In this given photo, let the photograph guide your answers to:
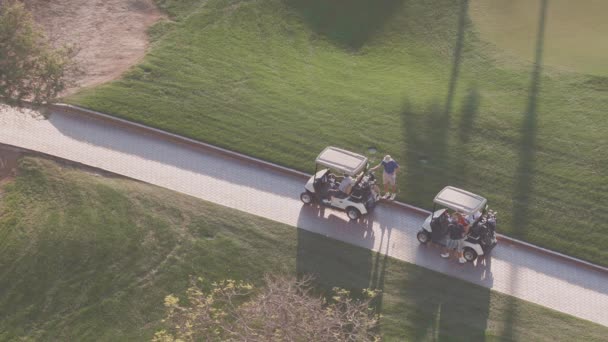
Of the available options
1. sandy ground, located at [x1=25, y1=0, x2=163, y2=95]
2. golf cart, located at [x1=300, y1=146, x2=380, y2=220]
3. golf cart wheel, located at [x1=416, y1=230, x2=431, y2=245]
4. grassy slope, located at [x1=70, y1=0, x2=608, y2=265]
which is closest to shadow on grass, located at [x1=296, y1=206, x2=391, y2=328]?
golf cart, located at [x1=300, y1=146, x2=380, y2=220]

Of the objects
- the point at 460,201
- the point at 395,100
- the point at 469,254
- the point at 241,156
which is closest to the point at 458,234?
the point at 469,254

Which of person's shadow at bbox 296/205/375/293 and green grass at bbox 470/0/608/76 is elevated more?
green grass at bbox 470/0/608/76

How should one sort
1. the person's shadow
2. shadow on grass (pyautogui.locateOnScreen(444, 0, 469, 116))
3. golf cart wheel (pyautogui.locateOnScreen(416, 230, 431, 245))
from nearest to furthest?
1. the person's shadow
2. golf cart wheel (pyautogui.locateOnScreen(416, 230, 431, 245))
3. shadow on grass (pyautogui.locateOnScreen(444, 0, 469, 116))

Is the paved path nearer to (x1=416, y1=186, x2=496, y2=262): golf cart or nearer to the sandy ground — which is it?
(x1=416, y1=186, x2=496, y2=262): golf cart

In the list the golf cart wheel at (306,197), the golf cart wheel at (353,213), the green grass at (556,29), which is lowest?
the golf cart wheel at (353,213)

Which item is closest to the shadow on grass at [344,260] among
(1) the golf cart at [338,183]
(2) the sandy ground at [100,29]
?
(1) the golf cart at [338,183]

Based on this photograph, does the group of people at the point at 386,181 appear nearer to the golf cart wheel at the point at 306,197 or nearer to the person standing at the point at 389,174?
the person standing at the point at 389,174

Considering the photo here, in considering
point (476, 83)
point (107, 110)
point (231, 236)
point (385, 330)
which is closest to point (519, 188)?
point (476, 83)
